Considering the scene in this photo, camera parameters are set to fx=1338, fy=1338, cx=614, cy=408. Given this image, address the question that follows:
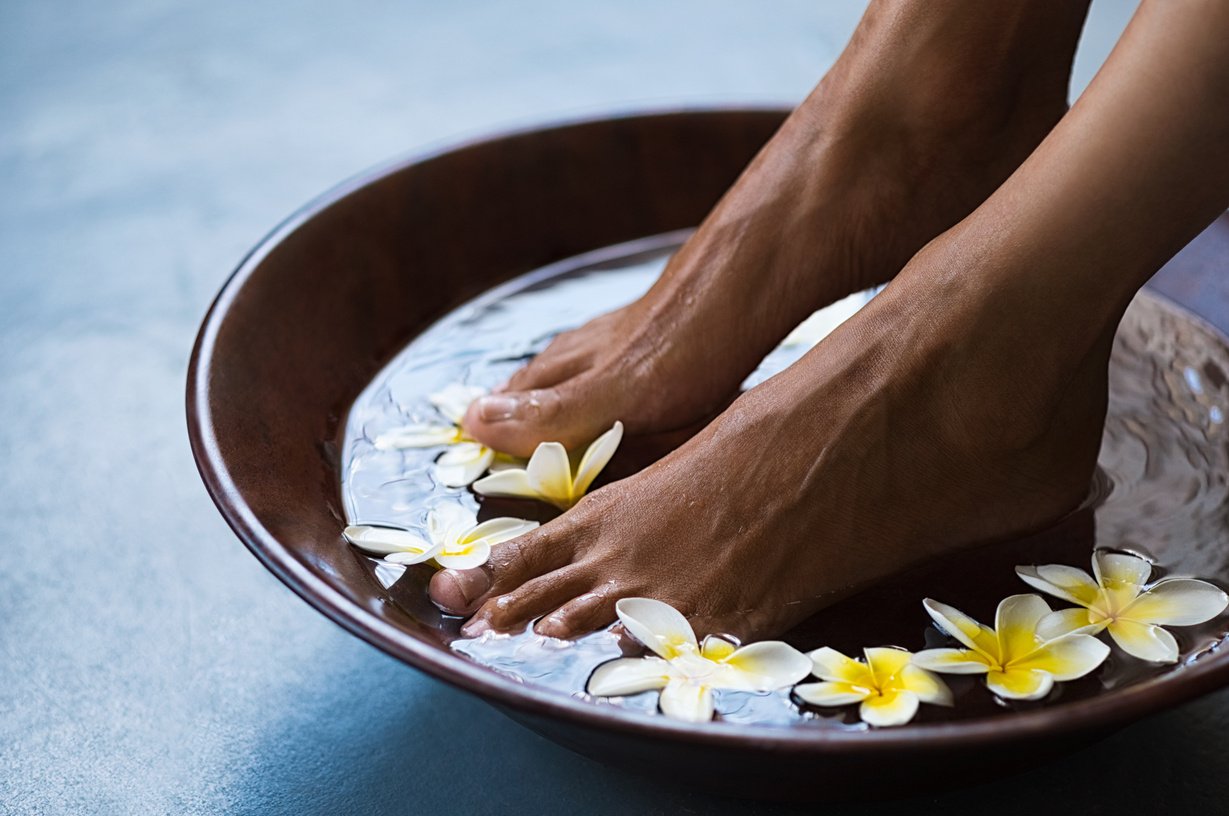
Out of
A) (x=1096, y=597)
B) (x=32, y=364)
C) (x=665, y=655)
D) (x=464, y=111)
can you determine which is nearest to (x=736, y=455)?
(x=665, y=655)

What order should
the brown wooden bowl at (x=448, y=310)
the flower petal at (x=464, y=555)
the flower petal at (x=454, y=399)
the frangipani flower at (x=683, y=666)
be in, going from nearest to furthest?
the brown wooden bowl at (x=448, y=310)
the frangipani flower at (x=683, y=666)
the flower petal at (x=464, y=555)
the flower petal at (x=454, y=399)

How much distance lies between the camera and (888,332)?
0.89m

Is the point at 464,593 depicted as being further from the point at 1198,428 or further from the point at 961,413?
the point at 1198,428

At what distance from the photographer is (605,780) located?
88 cm

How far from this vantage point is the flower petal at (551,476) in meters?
1.00

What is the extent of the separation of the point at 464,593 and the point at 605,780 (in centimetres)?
15

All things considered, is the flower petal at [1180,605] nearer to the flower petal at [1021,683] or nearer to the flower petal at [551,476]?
the flower petal at [1021,683]

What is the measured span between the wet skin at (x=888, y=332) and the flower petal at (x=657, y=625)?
0.07ft

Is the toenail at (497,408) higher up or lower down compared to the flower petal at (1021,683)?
lower down

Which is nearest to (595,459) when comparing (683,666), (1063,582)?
(683,666)

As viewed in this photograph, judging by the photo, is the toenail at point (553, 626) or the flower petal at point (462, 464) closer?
the toenail at point (553, 626)

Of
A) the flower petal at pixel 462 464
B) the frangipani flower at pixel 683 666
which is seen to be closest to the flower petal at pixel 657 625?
the frangipani flower at pixel 683 666

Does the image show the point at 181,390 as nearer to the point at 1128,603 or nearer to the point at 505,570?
the point at 505,570

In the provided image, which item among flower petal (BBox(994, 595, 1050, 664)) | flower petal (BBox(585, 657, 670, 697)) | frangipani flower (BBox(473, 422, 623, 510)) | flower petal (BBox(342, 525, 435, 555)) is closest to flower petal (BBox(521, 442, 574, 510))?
frangipani flower (BBox(473, 422, 623, 510))
